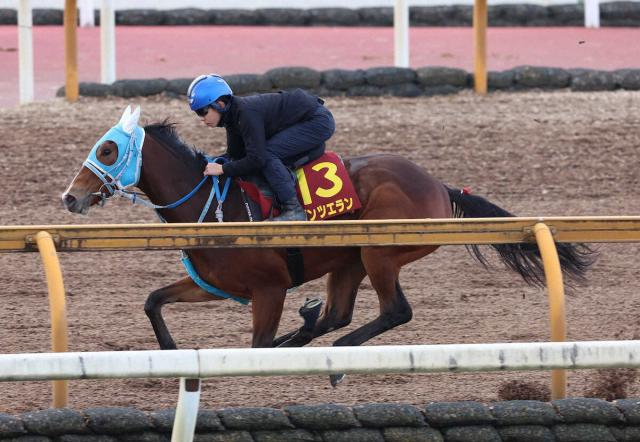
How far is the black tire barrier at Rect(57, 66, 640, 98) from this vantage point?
13.0m

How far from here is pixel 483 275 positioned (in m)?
9.15

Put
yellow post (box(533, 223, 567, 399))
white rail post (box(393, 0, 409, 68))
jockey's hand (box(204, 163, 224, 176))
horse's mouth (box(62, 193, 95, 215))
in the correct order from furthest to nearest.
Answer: white rail post (box(393, 0, 409, 68)), jockey's hand (box(204, 163, 224, 176)), horse's mouth (box(62, 193, 95, 215)), yellow post (box(533, 223, 567, 399))

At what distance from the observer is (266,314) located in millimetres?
6738

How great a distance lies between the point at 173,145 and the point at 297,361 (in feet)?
8.53

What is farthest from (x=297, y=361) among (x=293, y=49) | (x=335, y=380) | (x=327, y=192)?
(x=293, y=49)

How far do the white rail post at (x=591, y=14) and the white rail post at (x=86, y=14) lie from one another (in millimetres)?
6952

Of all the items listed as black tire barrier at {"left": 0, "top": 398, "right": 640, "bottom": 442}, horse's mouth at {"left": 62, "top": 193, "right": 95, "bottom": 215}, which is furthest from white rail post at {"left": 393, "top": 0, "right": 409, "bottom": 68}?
black tire barrier at {"left": 0, "top": 398, "right": 640, "bottom": 442}

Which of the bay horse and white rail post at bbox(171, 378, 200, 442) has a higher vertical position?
the bay horse

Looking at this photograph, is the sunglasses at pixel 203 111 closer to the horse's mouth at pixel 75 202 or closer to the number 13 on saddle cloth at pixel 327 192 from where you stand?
the number 13 on saddle cloth at pixel 327 192

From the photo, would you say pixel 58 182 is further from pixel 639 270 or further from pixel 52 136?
pixel 639 270

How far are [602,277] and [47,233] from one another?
464 cm

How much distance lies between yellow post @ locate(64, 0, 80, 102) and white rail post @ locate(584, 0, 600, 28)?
8383 mm

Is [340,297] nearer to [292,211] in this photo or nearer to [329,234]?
[292,211]

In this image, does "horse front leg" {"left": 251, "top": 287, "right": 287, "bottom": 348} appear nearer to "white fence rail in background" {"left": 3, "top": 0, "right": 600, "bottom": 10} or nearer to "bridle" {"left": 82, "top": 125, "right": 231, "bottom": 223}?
"bridle" {"left": 82, "top": 125, "right": 231, "bottom": 223}
